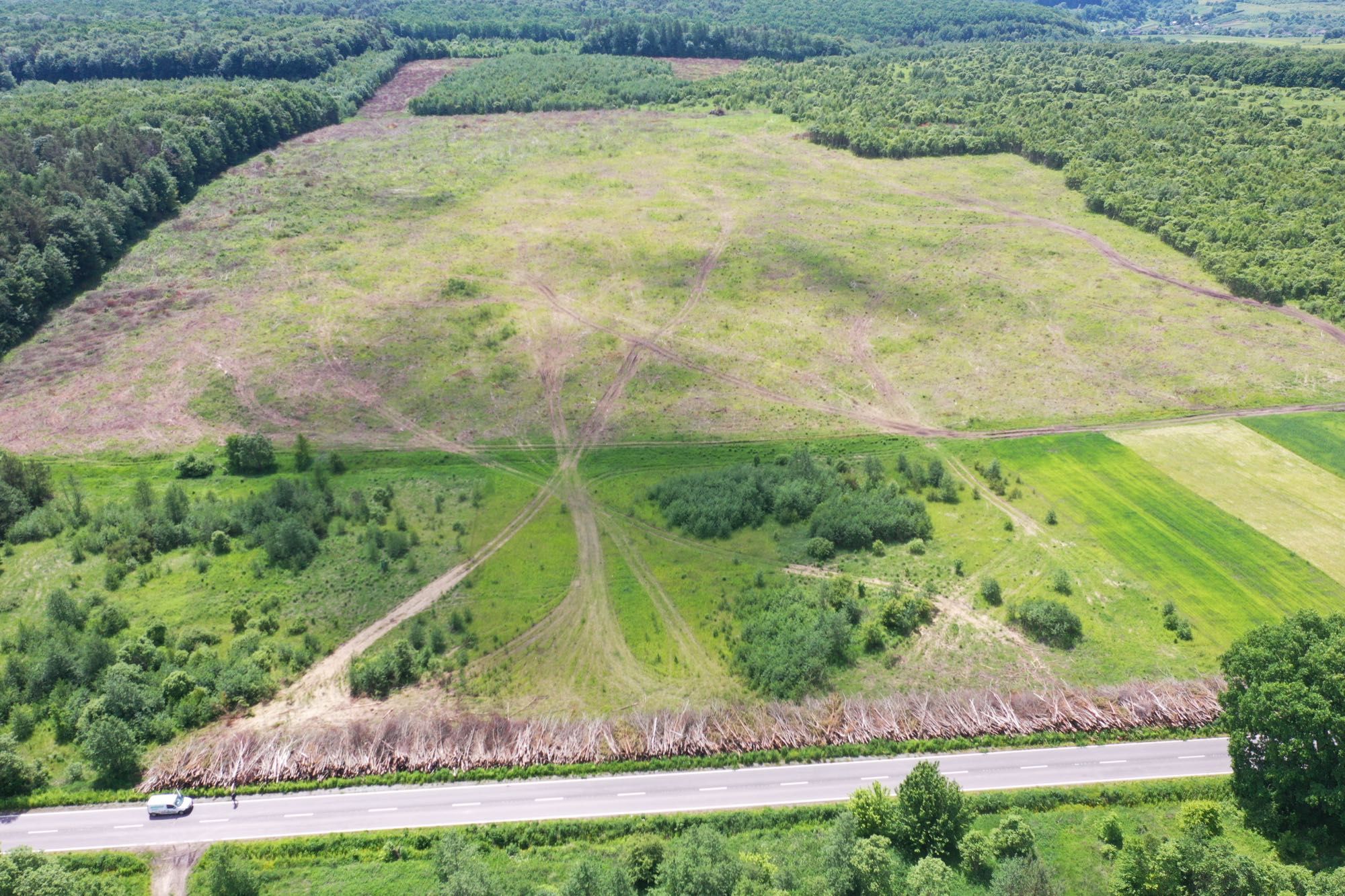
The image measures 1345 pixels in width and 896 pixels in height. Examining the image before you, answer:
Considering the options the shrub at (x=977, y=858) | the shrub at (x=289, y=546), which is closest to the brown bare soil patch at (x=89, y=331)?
the shrub at (x=289, y=546)

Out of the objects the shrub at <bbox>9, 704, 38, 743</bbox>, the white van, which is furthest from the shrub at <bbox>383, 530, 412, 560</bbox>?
the shrub at <bbox>9, 704, 38, 743</bbox>

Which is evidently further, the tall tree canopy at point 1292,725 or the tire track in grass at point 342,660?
the tire track in grass at point 342,660

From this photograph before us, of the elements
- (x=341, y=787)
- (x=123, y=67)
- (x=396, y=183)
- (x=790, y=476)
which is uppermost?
(x=123, y=67)

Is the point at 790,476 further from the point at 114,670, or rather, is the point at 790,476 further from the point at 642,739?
the point at 114,670

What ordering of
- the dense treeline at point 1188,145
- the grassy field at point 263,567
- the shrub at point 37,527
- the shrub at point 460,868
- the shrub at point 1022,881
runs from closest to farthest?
the shrub at point 460,868 → the shrub at point 1022,881 → the grassy field at point 263,567 → the shrub at point 37,527 → the dense treeline at point 1188,145

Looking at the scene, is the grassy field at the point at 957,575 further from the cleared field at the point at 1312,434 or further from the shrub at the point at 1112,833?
the shrub at the point at 1112,833

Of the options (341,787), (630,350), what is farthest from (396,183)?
(341,787)

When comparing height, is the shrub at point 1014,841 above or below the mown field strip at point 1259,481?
below
